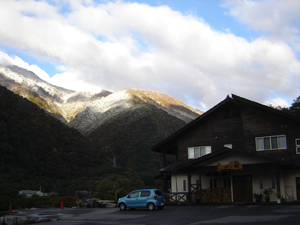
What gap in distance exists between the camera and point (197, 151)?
3164cm

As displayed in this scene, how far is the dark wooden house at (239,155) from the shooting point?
84.4ft

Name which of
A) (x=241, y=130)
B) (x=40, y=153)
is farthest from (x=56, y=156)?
(x=241, y=130)

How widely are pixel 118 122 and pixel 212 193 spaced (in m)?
118

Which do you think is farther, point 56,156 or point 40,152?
point 56,156

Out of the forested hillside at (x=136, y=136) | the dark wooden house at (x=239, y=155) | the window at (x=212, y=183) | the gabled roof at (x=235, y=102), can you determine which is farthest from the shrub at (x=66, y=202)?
the forested hillside at (x=136, y=136)

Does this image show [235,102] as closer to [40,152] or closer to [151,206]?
[151,206]

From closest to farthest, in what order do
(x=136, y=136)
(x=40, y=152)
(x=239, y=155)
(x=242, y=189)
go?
(x=239, y=155) < (x=242, y=189) < (x=40, y=152) < (x=136, y=136)

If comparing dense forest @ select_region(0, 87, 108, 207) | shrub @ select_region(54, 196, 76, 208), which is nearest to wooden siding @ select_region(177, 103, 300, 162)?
shrub @ select_region(54, 196, 76, 208)

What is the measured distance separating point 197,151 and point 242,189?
6.07m

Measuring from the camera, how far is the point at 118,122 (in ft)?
472

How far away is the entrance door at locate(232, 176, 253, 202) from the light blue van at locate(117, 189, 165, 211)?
7.02 meters

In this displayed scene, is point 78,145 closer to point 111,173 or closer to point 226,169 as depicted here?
point 111,173

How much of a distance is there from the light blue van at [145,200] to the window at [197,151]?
Result: 885 centimetres

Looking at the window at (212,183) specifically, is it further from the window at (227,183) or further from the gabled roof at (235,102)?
the gabled roof at (235,102)
